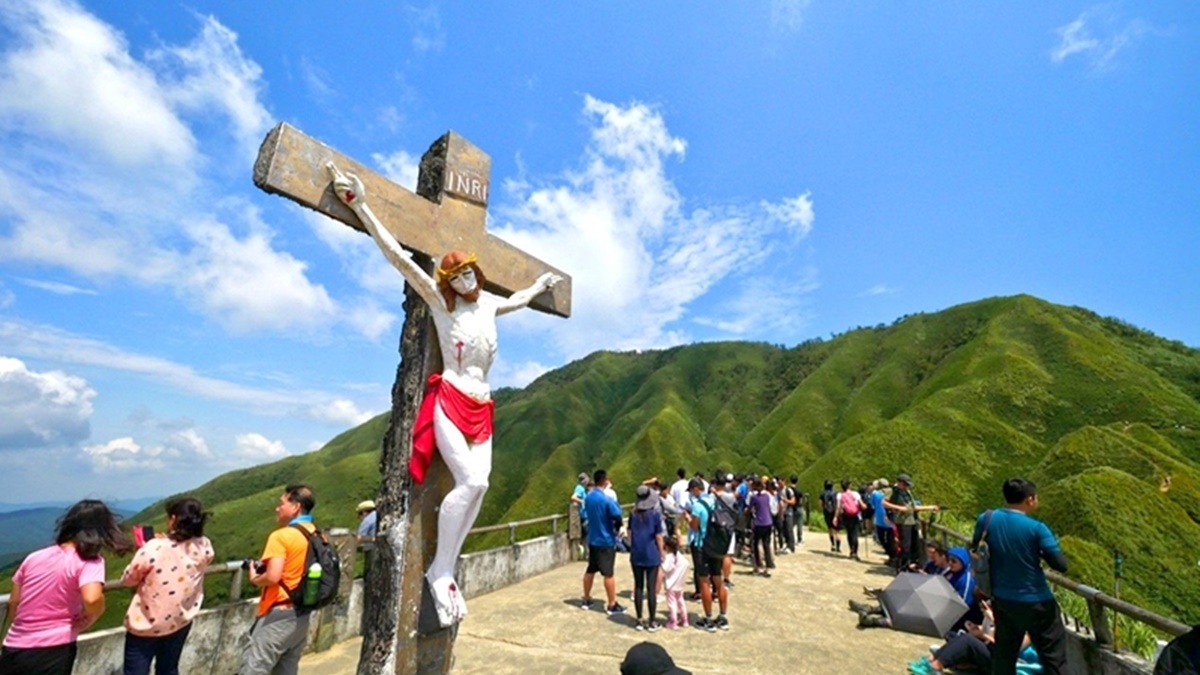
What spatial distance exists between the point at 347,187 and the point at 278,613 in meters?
2.64

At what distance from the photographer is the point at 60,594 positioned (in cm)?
293

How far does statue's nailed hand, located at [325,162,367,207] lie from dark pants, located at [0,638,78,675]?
282 cm

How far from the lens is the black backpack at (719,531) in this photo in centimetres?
700

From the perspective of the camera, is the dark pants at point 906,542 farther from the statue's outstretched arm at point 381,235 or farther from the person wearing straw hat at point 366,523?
the statue's outstretched arm at point 381,235

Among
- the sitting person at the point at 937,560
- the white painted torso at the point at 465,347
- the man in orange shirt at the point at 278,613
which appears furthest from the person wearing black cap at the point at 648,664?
the sitting person at the point at 937,560

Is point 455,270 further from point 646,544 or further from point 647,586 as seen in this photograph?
point 647,586

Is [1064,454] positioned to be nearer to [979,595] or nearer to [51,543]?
[979,595]

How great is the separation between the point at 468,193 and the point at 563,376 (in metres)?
113

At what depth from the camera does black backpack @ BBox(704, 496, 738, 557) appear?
700cm

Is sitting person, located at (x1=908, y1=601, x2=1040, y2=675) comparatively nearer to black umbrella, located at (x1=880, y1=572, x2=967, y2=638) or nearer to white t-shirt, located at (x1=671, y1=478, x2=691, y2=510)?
black umbrella, located at (x1=880, y1=572, x2=967, y2=638)

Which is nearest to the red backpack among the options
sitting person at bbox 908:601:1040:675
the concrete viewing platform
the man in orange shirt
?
the concrete viewing platform

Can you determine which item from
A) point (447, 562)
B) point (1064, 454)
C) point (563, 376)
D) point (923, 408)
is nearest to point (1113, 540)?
point (1064, 454)

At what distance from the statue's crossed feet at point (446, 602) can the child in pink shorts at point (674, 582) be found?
17.6 ft

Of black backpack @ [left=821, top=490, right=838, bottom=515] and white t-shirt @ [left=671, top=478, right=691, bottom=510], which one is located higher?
white t-shirt @ [left=671, top=478, right=691, bottom=510]
